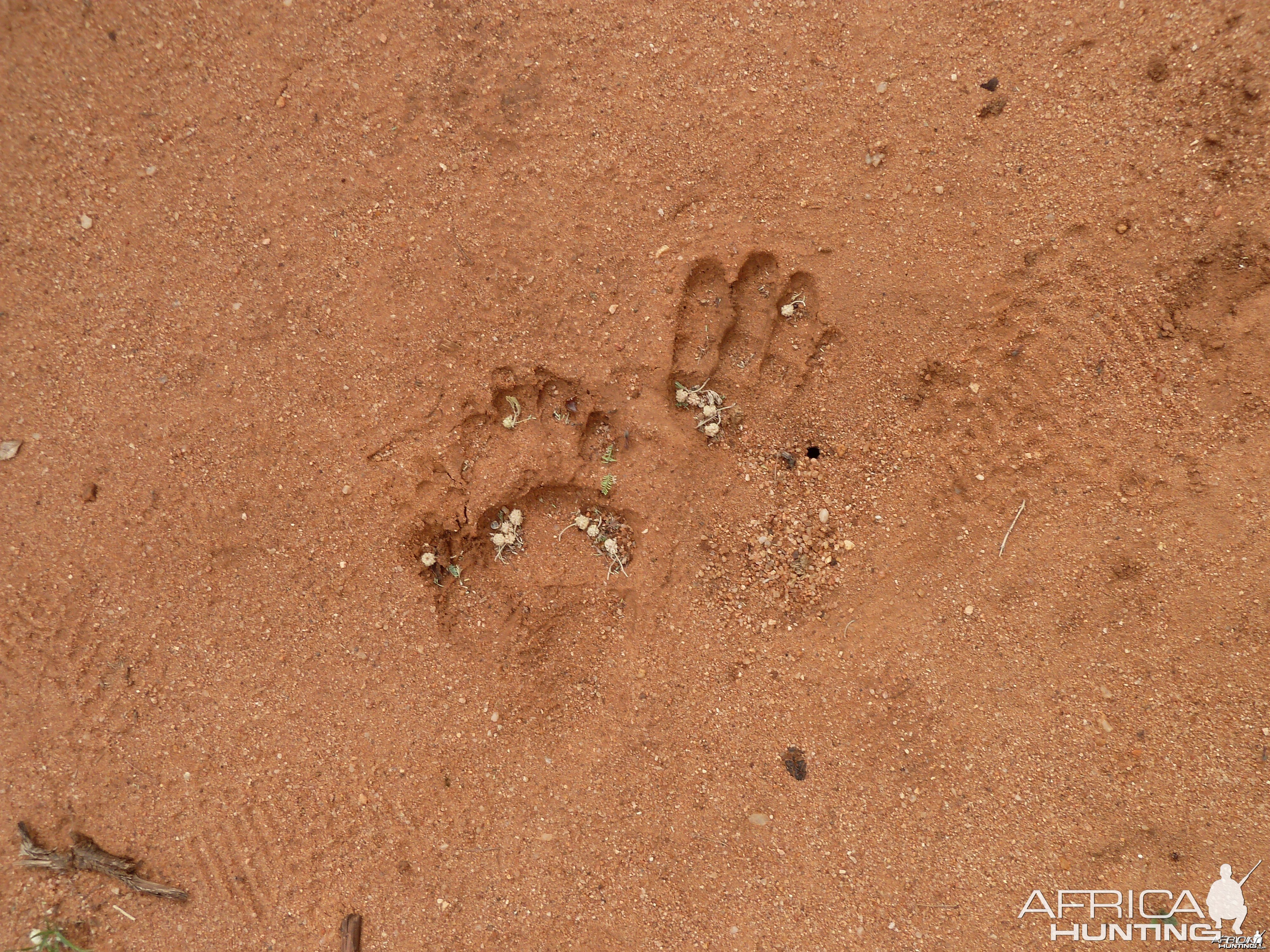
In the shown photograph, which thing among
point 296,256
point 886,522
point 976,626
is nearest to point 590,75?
point 296,256

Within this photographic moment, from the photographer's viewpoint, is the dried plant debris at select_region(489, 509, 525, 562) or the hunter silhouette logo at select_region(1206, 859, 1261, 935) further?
the dried plant debris at select_region(489, 509, 525, 562)

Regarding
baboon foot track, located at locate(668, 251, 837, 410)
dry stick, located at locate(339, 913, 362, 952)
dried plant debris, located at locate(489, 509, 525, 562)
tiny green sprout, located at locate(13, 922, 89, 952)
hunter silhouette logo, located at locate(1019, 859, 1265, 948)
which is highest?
baboon foot track, located at locate(668, 251, 837, 410)

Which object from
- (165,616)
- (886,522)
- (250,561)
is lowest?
(165,616)

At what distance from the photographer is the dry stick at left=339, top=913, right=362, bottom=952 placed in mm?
2408

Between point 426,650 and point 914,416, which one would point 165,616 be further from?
point 914,416

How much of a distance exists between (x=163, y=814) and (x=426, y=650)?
121cm

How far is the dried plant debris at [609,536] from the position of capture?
8.21 ft

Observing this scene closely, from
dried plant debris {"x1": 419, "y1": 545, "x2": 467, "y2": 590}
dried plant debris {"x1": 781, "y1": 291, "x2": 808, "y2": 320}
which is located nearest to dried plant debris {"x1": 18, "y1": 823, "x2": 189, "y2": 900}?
dried plant debris {"x1": 419, "y1": 545, "x2": 467, "y2": 590}

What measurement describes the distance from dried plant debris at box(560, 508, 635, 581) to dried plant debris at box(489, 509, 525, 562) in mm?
169

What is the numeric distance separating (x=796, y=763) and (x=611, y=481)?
1.31 meters

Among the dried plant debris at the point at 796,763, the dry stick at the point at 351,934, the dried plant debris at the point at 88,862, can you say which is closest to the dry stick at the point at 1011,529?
the dried plant debris at the point at 796,763

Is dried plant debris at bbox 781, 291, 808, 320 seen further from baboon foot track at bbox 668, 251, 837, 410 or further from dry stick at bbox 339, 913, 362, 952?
dry stick at bbox 339, 913, 362, 952

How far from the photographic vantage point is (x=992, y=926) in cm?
237

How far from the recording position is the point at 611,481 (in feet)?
8.16
